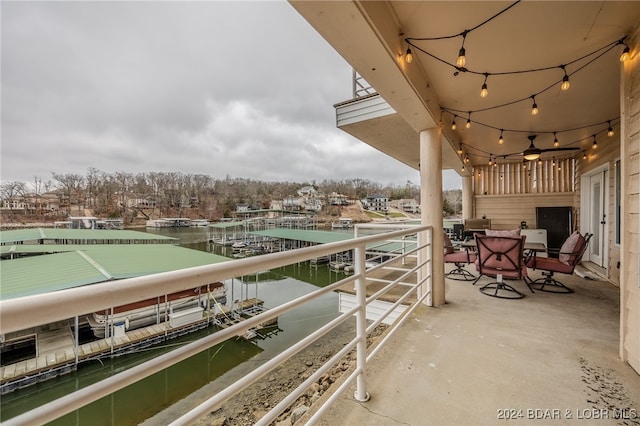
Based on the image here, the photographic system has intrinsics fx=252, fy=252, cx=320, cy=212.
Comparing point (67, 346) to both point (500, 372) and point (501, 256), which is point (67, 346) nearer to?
point (500, 372)

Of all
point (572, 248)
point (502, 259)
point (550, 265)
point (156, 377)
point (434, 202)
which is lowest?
point (156, 377)

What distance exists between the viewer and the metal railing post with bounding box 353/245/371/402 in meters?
1.51

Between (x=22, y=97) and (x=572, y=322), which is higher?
(x=22, y=97)

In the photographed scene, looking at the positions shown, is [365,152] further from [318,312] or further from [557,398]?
[557,398]

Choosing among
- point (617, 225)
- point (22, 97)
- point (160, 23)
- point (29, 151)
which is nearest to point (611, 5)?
point (617, 225)

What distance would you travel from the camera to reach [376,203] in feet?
55.7

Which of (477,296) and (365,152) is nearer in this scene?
(477,296)

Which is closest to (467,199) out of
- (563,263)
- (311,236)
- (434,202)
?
(563,263)

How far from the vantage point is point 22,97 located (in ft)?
62.1

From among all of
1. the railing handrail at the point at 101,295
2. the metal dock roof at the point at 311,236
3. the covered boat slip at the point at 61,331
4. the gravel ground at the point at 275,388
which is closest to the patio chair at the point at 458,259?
the gravel ground at the point at 275,388

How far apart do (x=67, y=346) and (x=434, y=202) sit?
10.7 metres

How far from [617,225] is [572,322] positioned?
2.62 meters

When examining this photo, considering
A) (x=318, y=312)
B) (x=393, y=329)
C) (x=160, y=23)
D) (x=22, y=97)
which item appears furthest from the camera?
(x=22, y=97)

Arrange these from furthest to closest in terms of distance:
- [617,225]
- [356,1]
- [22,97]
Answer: [22,97] → [617,225] → [356,1]
